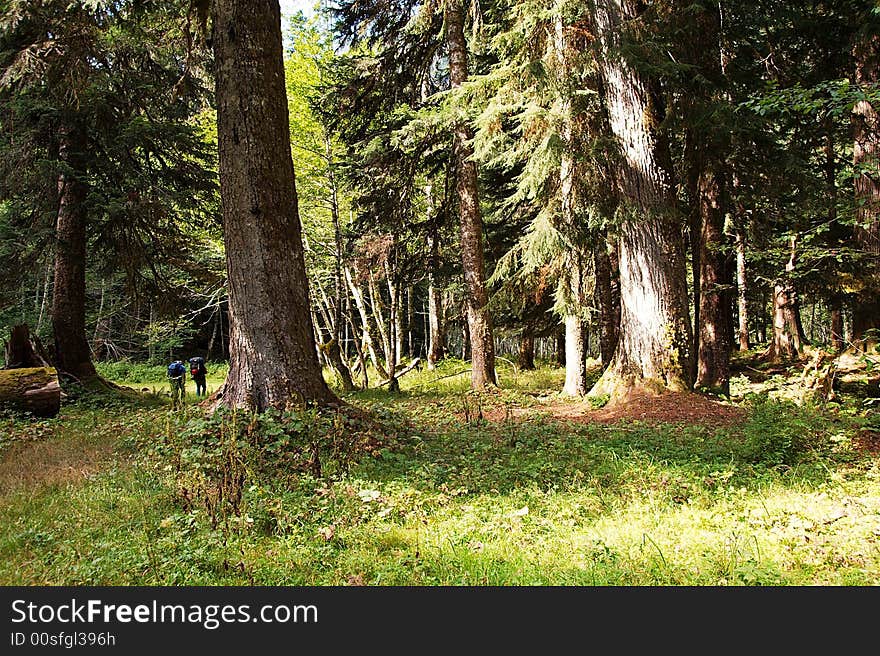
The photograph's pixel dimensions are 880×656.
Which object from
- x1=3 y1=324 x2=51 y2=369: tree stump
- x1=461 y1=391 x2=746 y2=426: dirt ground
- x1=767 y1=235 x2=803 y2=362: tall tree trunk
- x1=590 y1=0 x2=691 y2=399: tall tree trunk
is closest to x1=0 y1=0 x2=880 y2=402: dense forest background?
x1=590 y1=0 x2=691 y2=399: tall tree trunk

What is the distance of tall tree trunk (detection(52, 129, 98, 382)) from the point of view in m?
12.0

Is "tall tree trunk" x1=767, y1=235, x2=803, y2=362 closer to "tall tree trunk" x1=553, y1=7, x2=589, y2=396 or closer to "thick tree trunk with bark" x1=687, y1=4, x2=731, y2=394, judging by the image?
"thick tree trunk with bark" x1=687, y1=4, x2=731, y2=394

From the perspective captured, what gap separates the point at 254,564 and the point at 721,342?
1024 cm

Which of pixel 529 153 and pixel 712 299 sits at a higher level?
pixel 529 153

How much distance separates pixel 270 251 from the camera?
21.2ft

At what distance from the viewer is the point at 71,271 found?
12320 mm

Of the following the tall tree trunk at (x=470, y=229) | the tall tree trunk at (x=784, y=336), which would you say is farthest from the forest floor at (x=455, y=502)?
the tall tree trunk at (x=784, y=336)

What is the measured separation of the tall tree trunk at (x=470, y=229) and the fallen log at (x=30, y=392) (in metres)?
7.55

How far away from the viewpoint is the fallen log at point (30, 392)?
9.17m

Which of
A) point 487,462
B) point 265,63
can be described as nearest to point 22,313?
point 265,63

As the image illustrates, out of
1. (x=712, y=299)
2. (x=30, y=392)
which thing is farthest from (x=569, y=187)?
(x=30, y=392)

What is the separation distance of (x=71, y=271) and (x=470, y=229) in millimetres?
8697

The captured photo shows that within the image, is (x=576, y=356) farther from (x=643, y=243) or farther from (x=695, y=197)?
(x=695, y=197)

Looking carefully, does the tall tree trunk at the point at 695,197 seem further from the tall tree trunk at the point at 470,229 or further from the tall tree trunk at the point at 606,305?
the tall tree trunk at the point at 470,229
